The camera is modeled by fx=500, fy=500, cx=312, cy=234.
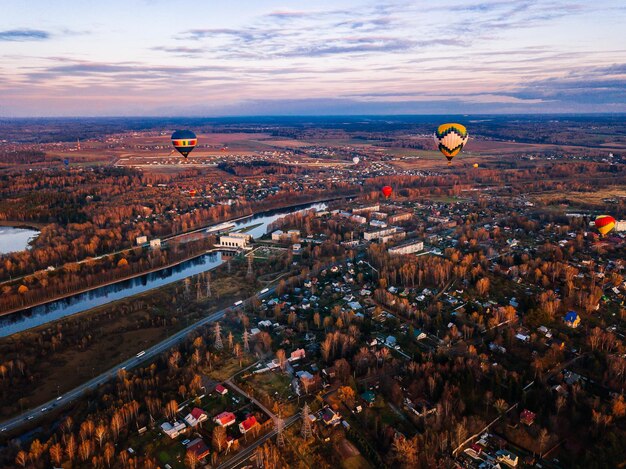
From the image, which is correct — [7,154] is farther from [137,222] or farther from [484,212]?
[484,212]

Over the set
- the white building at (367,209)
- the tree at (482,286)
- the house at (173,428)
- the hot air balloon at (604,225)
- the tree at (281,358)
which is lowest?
the house at (173,428)

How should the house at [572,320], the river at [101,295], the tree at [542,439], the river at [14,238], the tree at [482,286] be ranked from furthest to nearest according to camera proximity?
the river at [14,238]
the tree at [482,286]
the river at [101,295]
the house at [572,320]
the tree at [542,439]

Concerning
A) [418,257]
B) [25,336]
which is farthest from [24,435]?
[418,257]

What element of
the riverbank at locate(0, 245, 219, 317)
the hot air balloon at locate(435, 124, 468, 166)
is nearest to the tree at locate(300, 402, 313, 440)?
the riverbank at locate(0, 245, 219, 317)

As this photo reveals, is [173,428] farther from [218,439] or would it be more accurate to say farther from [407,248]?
[407,248]

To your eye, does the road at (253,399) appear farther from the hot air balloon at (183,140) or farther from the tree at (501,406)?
the hot air balloon at (183,140)

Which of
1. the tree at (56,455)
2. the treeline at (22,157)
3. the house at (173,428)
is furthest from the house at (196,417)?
the treeline at (22,157)
